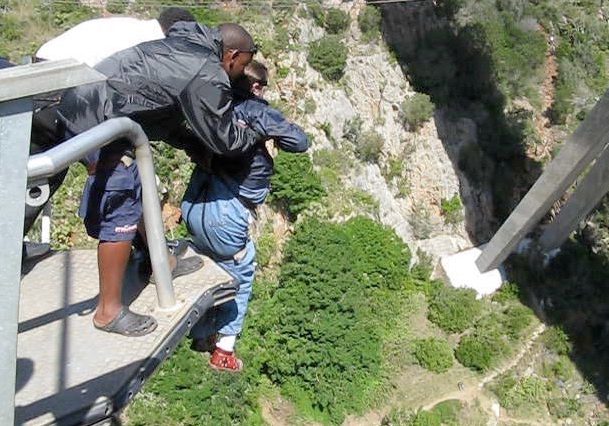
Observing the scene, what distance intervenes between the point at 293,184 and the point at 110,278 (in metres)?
10.2

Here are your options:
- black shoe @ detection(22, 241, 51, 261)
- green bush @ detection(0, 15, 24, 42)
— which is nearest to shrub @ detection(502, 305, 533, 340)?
green bush @ detection(0, 15, 24, 42)

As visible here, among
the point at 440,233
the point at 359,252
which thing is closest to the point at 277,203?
the point at 359,252

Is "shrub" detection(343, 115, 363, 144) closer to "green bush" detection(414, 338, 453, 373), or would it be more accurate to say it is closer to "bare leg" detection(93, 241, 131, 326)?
"green bush" detection(414, 338, 453, 373)

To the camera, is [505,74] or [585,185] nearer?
[585,185]

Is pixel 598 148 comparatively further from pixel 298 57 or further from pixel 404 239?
pixel 298 57

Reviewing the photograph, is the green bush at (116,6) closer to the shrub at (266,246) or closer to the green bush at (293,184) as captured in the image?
the green bush at (293,184)

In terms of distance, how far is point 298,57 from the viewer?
48.8 ft

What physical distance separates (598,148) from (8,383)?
1222cm

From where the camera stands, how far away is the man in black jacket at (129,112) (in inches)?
126

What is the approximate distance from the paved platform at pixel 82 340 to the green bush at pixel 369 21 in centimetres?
1337

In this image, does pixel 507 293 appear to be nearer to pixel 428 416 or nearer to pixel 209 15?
pixel 428 416

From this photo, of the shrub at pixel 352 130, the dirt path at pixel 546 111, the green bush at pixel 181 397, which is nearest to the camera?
the green bush at pixel 181 397

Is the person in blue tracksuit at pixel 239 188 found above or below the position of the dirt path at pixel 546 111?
above

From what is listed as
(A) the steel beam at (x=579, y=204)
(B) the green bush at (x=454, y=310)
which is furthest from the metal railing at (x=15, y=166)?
(A) the steel beam at (x=579, y=204)
